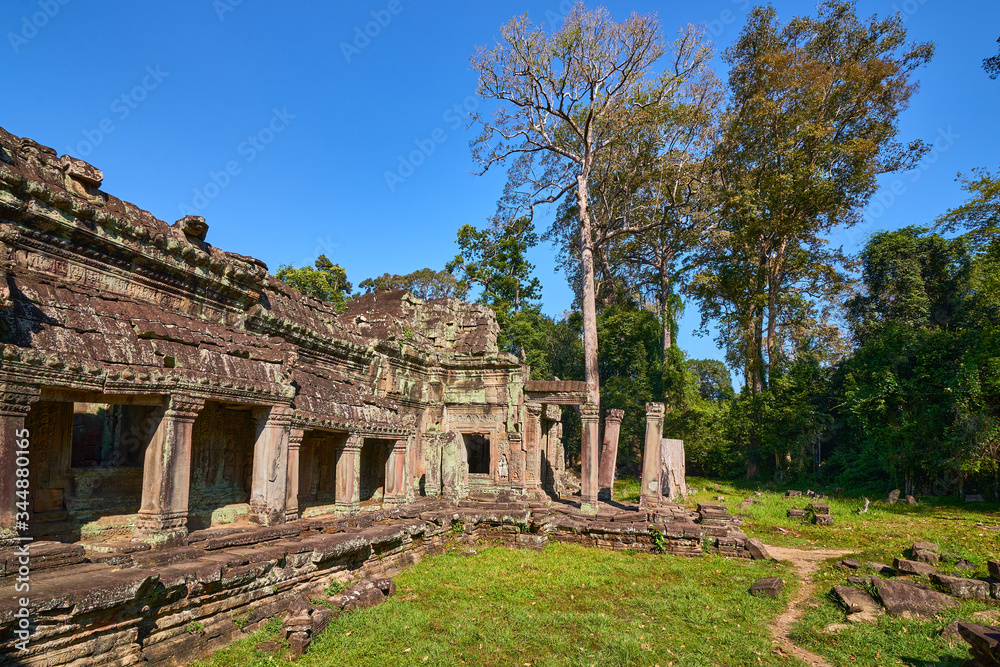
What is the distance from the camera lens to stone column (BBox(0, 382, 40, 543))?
4812mm

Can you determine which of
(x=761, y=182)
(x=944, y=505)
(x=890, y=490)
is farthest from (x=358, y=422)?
(x=761, y=182)

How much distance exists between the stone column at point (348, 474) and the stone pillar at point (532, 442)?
5.55 meters

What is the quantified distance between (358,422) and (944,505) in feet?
57.6

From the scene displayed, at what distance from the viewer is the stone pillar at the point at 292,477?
8.42m

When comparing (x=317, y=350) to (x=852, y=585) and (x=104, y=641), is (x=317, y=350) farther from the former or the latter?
(x=852, y=585)

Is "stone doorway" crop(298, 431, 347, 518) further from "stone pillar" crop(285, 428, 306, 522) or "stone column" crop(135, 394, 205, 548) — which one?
"stone column" crop(135, 394, 205, 548)

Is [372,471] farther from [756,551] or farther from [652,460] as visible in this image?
[756,551]

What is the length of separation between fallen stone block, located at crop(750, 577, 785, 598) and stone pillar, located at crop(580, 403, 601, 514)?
5.27 metres

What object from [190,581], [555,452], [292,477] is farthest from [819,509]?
[190,581]

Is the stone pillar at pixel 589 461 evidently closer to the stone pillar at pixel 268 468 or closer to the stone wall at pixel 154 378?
the stone wall at pixel 154 378

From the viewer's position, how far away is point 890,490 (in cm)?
1922

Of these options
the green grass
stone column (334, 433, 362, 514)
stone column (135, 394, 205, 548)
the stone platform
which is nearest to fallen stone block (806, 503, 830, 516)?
the stone platform

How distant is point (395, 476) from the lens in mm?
11320

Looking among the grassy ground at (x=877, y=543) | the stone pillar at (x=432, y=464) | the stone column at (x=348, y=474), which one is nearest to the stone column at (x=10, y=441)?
the stone column at (x=348, y=474)
